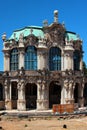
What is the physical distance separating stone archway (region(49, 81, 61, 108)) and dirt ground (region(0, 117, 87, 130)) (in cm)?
1667

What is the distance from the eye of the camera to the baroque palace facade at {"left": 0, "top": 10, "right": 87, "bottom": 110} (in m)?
73.4

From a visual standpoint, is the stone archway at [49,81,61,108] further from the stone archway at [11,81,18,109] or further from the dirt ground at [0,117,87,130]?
the dirt ground at [0,117,87,130]

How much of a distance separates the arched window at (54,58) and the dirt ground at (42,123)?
55.4ft

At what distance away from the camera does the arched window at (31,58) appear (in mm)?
74375

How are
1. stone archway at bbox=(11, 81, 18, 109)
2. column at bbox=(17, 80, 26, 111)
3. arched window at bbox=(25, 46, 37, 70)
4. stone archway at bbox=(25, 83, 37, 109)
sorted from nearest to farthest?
column at bbox=(17, 80, 26, 111), arched window at bbox=(25, 46, 37, 70), stone archway at bbox=(11, 81, 18, 109), stone archway at bbox=(25, 83, 37, 109)

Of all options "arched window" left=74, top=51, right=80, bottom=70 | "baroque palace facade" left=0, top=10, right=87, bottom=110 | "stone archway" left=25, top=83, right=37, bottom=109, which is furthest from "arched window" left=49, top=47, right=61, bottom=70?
"stone archway" left=25, top=83, right=37, bottom=109

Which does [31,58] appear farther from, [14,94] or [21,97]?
[14,94]

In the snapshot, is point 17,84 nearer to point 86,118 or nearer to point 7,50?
point 7,50

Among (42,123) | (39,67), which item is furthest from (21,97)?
(42,123)

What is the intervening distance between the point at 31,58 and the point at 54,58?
5612 millimetres

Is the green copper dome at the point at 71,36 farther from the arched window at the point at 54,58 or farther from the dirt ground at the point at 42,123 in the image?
the dirt ground at the point at 42,123

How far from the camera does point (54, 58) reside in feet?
249

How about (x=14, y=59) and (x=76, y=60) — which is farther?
(x=76, y=60)

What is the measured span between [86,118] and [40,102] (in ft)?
46.2
